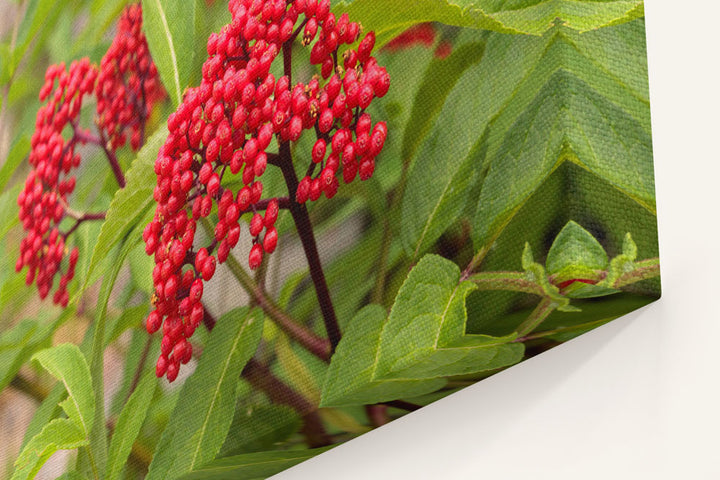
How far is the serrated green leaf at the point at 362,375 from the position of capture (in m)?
0.56

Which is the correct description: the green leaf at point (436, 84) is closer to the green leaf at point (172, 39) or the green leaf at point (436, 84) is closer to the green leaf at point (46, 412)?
the green leaf at point (172, 39)

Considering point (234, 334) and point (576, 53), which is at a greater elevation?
point (576, 53)

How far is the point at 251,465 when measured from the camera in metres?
0.63

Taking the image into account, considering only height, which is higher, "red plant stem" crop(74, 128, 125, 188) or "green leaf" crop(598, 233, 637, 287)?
"red plant stem" crop(74, 128, 125, 188)

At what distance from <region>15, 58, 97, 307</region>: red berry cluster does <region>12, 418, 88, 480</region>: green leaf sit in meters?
0.11

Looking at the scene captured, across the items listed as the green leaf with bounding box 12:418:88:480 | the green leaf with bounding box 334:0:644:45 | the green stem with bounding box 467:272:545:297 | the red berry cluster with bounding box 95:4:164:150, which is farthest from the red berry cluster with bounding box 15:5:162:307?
the green stem with bounding box 467:272:545:297

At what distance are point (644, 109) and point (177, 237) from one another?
1.14 feet

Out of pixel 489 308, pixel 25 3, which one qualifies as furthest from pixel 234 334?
pixel 25 3

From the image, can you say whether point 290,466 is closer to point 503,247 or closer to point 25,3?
point 503,247

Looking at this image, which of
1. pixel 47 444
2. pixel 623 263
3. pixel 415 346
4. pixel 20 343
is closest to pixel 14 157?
pixel 20 343

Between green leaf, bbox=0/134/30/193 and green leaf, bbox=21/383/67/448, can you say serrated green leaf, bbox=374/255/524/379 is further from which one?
green leaf, bbox=0/134/30/193

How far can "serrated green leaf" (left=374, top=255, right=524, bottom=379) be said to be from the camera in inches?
20.8

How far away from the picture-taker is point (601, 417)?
52 cm

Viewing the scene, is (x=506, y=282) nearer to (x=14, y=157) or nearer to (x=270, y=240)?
(x=270, y=240)
